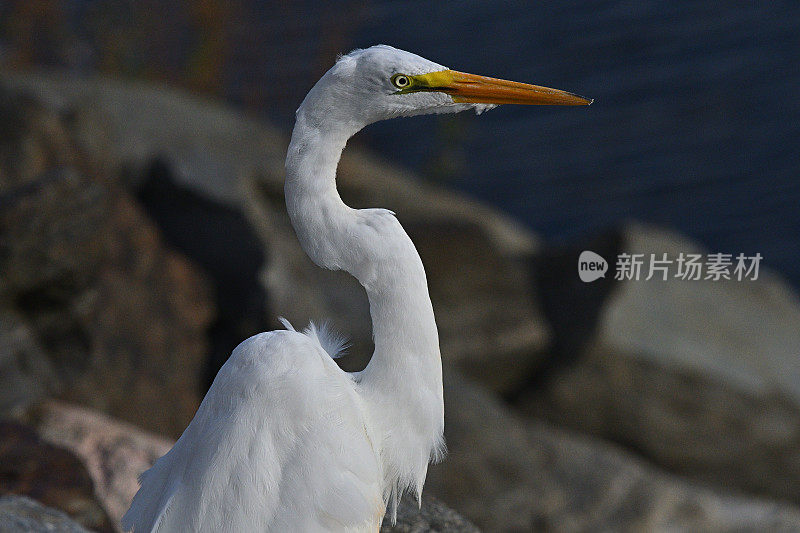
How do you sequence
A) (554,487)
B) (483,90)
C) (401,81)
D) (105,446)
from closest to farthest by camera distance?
(401,81) < (483,90) < (105,446) < (554,487)

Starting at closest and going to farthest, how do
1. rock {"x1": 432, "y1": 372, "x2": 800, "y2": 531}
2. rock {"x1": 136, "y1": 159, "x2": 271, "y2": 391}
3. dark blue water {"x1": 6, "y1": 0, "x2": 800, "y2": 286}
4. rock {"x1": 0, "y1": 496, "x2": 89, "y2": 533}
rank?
rock {"x1": 0, "y1": 496, "x2": 89, "y2": 533} < rock {"x1": 432, "y1": 372, "x2": 800, "y2": 531} < rock {"x1": 136, "y1": 159, "x2": 271, "y2": 391} < dark blue water {"x1": 6, "y1": 0, "x2": 800, "y2": 286}

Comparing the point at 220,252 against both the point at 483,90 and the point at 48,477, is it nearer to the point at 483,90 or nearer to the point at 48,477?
the point at 48,477

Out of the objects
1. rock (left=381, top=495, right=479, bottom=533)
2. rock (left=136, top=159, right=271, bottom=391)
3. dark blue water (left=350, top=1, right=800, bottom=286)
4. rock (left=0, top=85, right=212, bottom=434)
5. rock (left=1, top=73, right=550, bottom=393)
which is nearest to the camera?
rock (left=381, top=495, right=479, bottom=533)

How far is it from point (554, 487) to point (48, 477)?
2.95m

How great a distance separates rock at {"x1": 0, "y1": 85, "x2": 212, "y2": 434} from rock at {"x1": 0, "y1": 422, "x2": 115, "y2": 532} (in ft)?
2.47

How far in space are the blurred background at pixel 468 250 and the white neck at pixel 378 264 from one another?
1405mm

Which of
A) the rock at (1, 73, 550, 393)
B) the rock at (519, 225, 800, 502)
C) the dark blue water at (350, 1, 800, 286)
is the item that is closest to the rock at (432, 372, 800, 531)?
the rock at (519, 225, 800, 502)

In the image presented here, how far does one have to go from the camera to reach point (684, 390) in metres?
6.29

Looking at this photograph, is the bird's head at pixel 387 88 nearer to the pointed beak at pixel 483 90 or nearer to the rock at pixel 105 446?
the pointed beak at pixel 483 90

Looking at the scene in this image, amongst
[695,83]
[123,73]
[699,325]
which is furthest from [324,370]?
[695,83]

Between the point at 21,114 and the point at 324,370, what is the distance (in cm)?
354

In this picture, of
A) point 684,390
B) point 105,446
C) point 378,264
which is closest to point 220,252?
point 105,446

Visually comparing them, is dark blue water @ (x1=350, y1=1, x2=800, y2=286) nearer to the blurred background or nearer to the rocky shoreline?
the blurred background

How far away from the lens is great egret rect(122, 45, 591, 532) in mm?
2615
